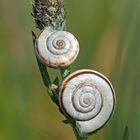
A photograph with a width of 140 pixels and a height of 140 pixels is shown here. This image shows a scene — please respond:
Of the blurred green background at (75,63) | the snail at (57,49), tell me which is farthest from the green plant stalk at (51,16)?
the blurred green background at (75,63)

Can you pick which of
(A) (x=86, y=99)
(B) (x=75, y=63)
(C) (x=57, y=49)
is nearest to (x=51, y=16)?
(C) (x=57, y=49)

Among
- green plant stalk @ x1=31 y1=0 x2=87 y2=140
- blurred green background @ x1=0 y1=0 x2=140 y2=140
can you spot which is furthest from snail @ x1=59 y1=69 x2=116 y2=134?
blurred green background @ x1=0 y1=0 x2=140 y2=140

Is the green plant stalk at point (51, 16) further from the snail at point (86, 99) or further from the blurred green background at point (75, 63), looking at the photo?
the blurred green background at point (75, 63)

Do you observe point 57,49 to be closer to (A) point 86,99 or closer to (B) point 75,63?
(A) point 86,99
